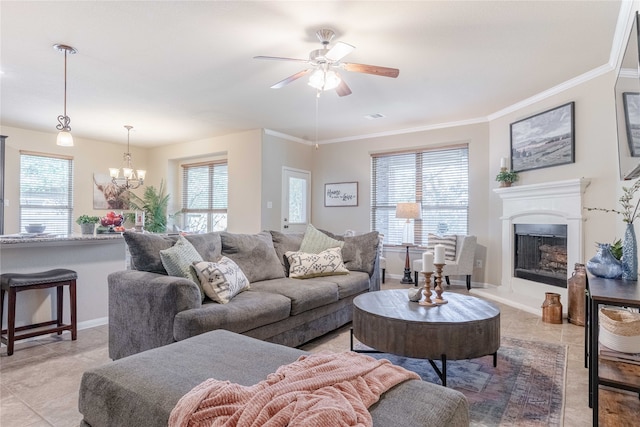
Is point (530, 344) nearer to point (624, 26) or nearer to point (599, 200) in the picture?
point (599, 200)

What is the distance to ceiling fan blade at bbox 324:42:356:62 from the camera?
253 cm

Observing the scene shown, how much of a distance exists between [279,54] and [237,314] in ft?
7.81

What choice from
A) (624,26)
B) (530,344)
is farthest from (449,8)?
(530,344)

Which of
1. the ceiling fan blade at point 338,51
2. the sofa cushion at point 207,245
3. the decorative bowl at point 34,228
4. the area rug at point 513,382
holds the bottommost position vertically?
the area rug at point 513,382

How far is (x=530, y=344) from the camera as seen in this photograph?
301cm

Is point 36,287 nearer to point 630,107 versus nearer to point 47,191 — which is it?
point 47,191

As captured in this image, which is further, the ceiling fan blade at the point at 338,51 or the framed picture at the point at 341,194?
the framed picture at the point at 341,194

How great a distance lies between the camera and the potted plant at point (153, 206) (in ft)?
23.9

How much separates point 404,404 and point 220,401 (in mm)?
562

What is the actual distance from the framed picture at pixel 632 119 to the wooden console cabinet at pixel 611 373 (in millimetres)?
920

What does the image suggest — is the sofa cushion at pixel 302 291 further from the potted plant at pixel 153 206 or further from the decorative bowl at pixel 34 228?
the potted plant at pixel 153 206

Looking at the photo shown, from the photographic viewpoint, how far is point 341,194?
684 centimetres

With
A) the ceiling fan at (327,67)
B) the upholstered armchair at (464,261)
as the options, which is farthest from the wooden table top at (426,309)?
the upholstered armchair at (464,261)

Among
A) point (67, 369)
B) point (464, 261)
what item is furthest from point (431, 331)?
point (464, 261)
